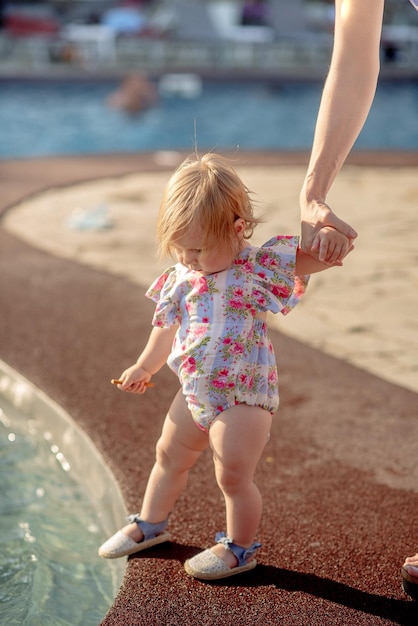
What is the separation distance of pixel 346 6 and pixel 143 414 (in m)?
2.02

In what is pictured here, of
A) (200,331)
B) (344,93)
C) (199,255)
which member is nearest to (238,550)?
(200,331)

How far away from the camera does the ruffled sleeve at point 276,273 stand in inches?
88.5

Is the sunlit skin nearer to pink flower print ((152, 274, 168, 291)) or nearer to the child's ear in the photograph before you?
the child's ear

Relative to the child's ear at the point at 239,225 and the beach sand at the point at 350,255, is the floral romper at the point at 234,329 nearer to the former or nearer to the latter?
the child's ear at the point at 239,225

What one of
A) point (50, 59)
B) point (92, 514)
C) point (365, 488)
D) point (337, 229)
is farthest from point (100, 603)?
point (50, 59)

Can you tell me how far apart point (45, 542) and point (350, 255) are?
4.07 metres

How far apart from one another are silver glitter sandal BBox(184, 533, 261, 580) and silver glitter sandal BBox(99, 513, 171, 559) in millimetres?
175

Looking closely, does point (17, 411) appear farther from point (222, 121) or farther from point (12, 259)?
point (222, 121)

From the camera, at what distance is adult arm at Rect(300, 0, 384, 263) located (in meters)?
2.21

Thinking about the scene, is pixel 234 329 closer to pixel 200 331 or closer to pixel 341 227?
pixel 200 331

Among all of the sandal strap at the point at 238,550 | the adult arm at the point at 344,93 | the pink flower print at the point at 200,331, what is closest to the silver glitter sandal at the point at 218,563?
the sandal strap at the point at 238,550

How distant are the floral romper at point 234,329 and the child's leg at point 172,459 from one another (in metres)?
0.08

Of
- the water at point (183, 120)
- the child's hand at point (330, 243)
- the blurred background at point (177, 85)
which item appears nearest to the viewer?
the child's hand at point (330, 243)

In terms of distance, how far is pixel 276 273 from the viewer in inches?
88.9
